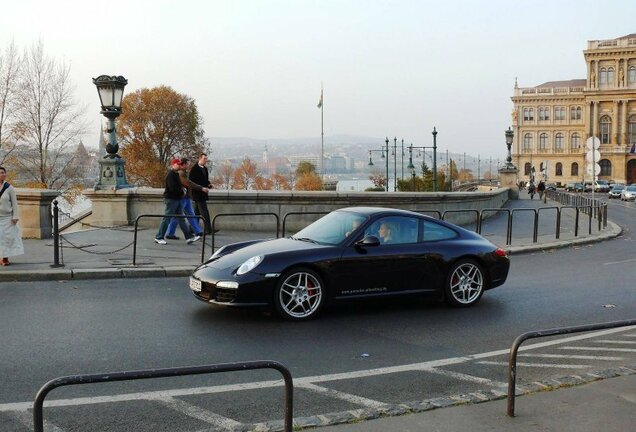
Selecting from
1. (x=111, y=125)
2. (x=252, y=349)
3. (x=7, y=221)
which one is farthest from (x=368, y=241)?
(x=111, y=125)

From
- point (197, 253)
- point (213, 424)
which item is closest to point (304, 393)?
point (213, 424)

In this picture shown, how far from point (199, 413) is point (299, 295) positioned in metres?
3.51

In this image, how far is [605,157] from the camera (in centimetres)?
12431

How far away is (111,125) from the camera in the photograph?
60.1ft

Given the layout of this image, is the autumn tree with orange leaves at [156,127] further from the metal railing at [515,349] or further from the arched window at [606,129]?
the arched window at [606,129]

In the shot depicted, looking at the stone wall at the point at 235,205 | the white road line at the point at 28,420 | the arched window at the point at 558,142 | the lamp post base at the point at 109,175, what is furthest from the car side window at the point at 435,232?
the arched window at the point at 558,142

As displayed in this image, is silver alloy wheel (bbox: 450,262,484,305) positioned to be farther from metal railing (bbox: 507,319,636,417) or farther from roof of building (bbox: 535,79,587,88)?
roof of building (bbox: 535,79,587,88)

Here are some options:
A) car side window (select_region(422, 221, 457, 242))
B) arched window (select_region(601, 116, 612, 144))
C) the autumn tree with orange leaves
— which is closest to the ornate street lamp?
car side window (select_region(422, 221, 457, 242))

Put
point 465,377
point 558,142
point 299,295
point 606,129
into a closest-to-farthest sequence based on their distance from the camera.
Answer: point 465,377 → point 299,295 → point 606,129 → point 558,142

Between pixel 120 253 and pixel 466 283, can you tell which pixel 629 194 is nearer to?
pixel 120 253

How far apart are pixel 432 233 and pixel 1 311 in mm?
5750

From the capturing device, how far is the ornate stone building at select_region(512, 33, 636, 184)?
122375 millimetres

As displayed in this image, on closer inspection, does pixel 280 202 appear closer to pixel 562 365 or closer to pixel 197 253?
pixel 197 253

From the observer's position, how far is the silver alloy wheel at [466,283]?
9.76 meters
